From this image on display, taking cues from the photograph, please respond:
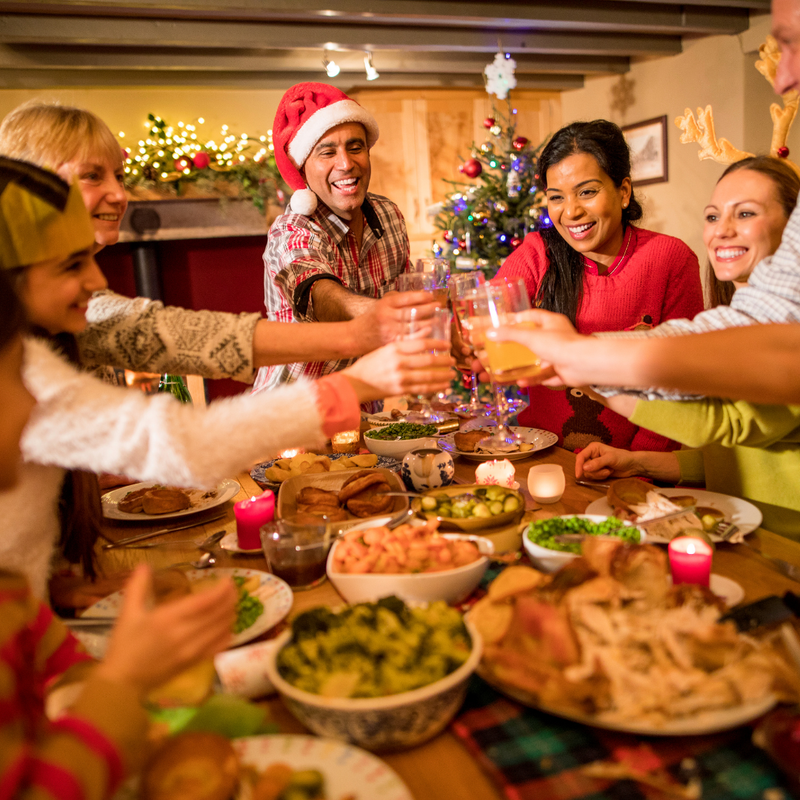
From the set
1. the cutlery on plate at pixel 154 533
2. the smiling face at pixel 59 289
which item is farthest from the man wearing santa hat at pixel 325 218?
the smiling face at pixel 59 289

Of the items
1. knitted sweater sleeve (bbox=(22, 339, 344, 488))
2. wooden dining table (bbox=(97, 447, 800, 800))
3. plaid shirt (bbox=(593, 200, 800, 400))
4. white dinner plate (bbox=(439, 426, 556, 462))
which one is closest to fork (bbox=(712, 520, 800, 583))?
wooden dining table (bbox=(97, 447, 800, 800))

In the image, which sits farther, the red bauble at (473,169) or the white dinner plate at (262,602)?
the red bauble at (473,169)

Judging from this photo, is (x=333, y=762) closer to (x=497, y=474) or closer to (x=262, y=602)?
(x=262, y=602)

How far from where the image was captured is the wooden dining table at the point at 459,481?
0.82m

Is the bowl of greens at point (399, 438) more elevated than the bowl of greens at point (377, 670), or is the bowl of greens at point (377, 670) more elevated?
the bowl of greens at point (377, 670)

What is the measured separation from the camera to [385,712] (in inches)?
31.7

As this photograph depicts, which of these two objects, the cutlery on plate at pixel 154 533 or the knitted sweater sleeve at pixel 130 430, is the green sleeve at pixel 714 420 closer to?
the knitted sweater sleeve at pixel 130 430

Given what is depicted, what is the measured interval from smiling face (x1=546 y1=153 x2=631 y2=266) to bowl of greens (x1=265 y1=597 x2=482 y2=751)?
2.13 meters

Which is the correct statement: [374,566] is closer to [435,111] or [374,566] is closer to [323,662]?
[323,662]

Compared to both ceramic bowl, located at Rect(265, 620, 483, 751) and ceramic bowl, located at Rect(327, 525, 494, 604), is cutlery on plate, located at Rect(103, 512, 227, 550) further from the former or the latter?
ceramic bowl, located at Rect(265, 620, 483, 751)

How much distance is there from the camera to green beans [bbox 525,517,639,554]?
50.3 inches

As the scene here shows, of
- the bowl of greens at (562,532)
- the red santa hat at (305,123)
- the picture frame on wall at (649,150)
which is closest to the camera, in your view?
the bowl of greens at (562,532)

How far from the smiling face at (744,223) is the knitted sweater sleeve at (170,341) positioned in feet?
4.41

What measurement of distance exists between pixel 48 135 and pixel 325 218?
1487 millimetres
